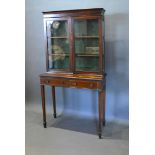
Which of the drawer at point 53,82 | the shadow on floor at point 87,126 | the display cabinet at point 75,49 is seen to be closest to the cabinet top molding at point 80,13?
the display cabinet at point 75,49

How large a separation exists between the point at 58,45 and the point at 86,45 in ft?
1.45

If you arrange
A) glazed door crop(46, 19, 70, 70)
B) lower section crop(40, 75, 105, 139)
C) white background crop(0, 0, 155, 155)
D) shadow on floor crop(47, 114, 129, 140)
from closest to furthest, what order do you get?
white background crop(0, 0, 155, 155) → lower section crop(40, 75, 105, 139) → shadow on floor crop(47, 114, 129, 140) → glazed door crop(46, 19, 70, 70)

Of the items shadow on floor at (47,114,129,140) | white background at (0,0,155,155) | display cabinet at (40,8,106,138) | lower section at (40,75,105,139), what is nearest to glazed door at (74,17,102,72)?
display cabinet at (40,8,106,138)

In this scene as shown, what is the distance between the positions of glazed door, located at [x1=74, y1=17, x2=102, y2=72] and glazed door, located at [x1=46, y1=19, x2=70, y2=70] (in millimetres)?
161

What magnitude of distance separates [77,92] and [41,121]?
0.74 metres

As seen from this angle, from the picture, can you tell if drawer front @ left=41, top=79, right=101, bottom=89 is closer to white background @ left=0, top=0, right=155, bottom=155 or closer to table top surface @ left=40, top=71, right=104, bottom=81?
table top surface @ left=40, top=71, right=104, bottom=81

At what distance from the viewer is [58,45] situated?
10.6 ft

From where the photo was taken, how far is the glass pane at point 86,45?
300cm

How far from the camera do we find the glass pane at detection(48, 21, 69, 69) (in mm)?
3146

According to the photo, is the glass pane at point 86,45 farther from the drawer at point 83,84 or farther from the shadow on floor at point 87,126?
the shadow on floor at point 87,126

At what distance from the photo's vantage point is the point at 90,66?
3076mm

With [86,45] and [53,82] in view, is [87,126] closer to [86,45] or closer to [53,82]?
[53,82]
